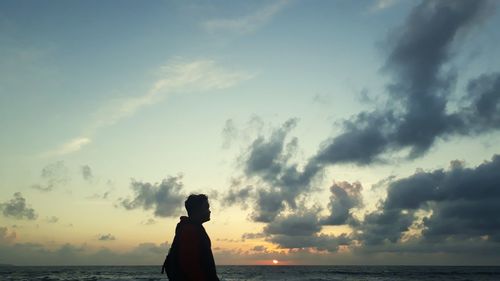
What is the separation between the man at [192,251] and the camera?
3779 millimetres

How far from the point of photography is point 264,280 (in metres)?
66.7

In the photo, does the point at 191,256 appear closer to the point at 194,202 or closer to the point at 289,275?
the point at 194,202

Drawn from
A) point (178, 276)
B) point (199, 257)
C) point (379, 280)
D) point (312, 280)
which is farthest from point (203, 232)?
point (379, 280)

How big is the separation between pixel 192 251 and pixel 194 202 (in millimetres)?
487

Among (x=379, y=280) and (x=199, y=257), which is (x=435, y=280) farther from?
(x=199, y=257)

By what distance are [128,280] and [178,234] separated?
66204 mm

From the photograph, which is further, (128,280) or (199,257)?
(128,280)

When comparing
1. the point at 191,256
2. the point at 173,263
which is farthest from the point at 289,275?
the point at 191,256

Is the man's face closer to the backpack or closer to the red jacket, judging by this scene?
the red jacket

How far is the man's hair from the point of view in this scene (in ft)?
13.3

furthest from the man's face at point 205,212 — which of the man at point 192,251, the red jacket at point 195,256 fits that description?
the red jacket at point 195,256

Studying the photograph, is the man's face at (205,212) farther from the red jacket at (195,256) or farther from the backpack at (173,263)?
the backpack at (173,263)

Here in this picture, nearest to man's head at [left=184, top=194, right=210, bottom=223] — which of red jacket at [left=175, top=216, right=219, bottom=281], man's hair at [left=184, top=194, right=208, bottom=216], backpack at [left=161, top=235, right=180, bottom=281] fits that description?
man's hair at [left=184, top=194, right=208, bottom=216]

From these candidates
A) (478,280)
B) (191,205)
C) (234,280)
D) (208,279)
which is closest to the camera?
(208,279)
